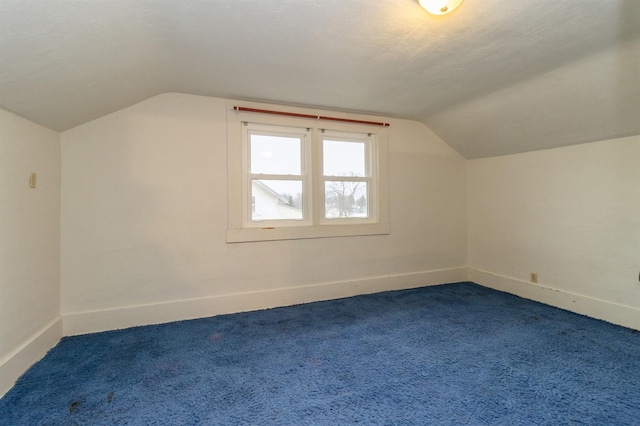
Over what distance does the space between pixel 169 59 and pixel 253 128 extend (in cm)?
110

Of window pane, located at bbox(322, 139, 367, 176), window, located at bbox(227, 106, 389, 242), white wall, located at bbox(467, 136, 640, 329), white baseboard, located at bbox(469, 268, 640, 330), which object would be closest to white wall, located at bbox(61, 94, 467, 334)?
window, located at bbox(227, 106, 389, 242)

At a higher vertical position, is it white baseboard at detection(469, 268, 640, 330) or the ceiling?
the ceiling

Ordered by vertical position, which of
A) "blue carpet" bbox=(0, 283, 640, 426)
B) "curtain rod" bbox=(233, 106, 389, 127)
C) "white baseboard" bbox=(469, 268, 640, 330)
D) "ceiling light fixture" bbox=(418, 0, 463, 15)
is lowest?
"blue carpet" bbox=(0, 283, 640, 426)

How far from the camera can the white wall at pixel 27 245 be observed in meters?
1.80

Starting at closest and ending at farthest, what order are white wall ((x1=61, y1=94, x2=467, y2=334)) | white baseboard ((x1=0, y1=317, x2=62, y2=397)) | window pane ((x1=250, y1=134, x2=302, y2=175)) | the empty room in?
the empty room < white baseboard ((x1=0, y1=317, x2=62, y2=397)) < white wall ((x1=61, y1=94, x2=467, y2=334)) < window pane ((x1=250, y1=134, x2=302, y2=175))

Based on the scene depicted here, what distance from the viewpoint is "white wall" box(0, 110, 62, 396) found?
1799mm

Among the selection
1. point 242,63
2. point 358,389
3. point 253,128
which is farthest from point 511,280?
point 242,63

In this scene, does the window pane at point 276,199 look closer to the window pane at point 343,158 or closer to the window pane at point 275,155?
the window pane at point 275,155

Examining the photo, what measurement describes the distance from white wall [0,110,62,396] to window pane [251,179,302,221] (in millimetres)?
1661

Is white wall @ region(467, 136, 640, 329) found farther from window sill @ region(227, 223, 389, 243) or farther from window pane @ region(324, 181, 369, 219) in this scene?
window pane @ region(324, 181, 369, 219)

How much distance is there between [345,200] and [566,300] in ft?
8.45

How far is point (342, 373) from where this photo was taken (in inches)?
76.1

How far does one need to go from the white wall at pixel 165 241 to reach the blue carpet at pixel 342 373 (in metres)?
0.26

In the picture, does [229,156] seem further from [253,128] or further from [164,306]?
[164,306]
